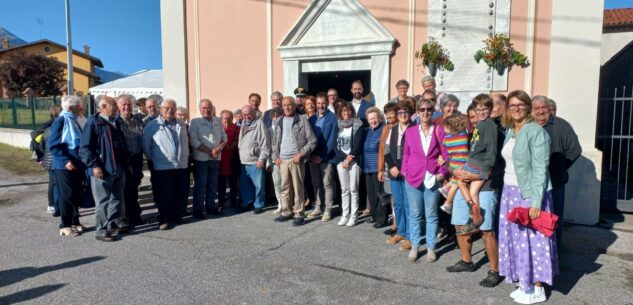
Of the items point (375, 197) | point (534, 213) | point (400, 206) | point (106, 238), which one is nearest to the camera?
point (534, 213)

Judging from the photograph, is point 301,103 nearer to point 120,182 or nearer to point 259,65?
point 259,65

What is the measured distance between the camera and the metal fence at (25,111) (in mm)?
15134

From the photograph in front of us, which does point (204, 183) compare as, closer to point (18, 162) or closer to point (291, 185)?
point (291, 185)

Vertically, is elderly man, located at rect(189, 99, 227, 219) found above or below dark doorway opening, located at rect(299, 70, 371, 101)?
below

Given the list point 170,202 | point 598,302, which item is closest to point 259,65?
point 170,202

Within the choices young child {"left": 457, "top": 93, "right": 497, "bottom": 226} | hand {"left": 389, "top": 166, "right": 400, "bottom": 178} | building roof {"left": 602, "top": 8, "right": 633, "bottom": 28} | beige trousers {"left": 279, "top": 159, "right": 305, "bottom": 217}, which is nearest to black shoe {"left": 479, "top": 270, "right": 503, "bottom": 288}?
young child {"left": 457, "top": 93, "right": 497, "bottom": 226}

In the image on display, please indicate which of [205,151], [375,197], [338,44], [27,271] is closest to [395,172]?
[375,197]

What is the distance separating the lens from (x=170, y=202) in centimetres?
574

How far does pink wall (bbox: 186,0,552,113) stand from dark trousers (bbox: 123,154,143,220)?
3357mm

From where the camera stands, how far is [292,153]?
5.94 meters

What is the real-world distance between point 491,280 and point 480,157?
112 cm

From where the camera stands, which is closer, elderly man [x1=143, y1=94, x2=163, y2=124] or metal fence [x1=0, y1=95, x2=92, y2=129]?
elderly man [x1=143, y1=94, x2=163, y2=124]

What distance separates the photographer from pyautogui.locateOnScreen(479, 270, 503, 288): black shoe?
3.78 m

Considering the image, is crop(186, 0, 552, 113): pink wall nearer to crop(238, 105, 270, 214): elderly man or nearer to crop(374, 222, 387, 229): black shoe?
crop(238, 105, 270, 214): elderly man
